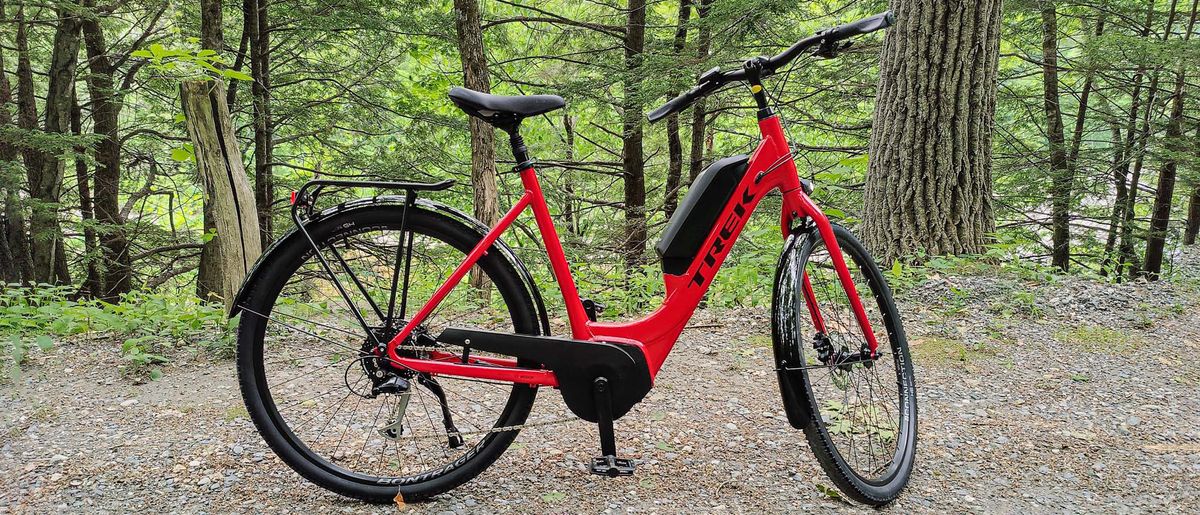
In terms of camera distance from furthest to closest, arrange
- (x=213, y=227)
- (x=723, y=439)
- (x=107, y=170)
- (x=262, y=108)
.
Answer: (x=107, y=170) → (x=262, y=108) → (x=213, y=227) → (x=723, y=439)

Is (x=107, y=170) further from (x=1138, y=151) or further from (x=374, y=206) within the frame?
(x=1138, y=151)

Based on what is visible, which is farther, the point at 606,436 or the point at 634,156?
the point at 634,156

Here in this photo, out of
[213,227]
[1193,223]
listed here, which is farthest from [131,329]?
Result: [1193,223]

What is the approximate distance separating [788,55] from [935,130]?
328 cm

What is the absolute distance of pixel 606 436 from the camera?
2119 mm

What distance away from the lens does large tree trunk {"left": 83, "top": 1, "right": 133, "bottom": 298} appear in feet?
26.1

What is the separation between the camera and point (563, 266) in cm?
209

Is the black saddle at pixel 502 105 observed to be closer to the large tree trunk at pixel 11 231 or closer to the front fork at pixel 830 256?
the front fork at pixel 830 256

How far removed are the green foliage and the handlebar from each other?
2909mm

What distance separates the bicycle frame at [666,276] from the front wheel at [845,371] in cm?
13

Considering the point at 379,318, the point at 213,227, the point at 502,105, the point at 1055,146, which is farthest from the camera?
the point at 1055,146

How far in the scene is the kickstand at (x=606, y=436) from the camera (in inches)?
81.4

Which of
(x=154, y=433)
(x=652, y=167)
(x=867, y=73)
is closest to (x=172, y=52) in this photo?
(x=154, y=433)

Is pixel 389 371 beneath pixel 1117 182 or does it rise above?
beneath
